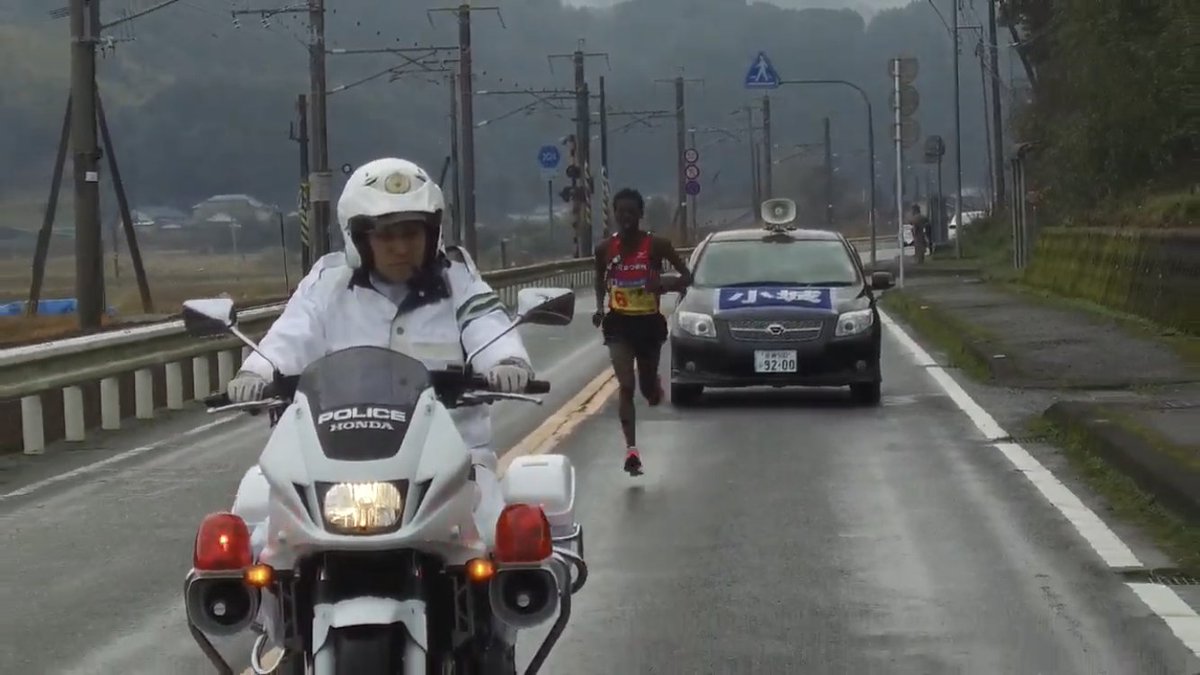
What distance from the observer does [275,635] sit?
19.0ft

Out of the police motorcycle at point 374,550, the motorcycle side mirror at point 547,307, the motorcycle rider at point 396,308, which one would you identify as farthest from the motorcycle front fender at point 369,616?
the motorcycle side mirror at point 547,307

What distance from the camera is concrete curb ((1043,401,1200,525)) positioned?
38.1 ft

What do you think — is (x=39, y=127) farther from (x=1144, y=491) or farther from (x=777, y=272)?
(x=1144, y=491)

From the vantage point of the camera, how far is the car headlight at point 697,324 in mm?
19078

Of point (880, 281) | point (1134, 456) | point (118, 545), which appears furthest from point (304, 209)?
point (118, 545)

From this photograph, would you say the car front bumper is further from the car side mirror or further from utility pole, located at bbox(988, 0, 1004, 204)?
utility pole, located at bbox(988, 0, 1004, 204)

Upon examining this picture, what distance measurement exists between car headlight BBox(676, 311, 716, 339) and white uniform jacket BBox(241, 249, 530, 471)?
1267 cm

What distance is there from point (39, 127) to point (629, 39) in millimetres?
68154

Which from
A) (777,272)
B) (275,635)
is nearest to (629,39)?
(777,272)

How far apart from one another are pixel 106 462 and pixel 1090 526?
720 cm

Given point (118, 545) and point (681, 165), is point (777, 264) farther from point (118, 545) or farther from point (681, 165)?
point (681, 165)

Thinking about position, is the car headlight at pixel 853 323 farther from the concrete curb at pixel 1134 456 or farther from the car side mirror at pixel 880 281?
the concrete curb at pixel 1134 456

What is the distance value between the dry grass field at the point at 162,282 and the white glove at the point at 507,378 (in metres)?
30.9

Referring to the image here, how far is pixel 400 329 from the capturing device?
6332 millimetres
